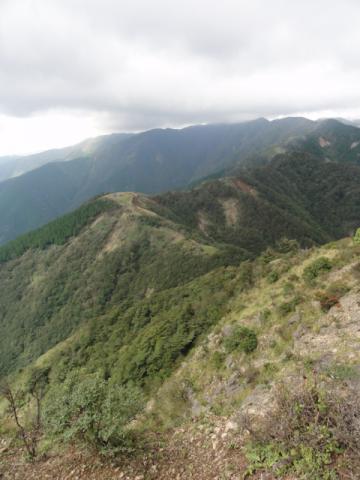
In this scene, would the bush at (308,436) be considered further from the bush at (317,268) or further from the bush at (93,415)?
the bush at (317,268)

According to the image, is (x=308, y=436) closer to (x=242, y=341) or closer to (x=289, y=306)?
(x=242, y=341)

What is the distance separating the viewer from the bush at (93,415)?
12195 millimetres

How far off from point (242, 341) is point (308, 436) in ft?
43.5

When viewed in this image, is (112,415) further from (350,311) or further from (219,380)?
(350,311)

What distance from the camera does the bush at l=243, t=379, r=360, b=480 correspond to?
8586 millimetres

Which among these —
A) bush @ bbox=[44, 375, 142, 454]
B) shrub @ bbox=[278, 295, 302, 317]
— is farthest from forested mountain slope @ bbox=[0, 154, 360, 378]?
bush @ bbox=[44, 375, 142, 454]

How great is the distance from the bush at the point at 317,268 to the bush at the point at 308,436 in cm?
1603

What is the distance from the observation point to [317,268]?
84.7 feet

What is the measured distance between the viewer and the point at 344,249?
2753 cm

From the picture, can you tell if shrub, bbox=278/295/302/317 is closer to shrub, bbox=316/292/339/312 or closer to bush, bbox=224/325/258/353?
shrub, bbox=316/292/339/312

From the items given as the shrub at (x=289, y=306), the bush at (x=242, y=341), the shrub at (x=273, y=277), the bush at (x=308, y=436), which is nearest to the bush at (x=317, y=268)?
the shrub at (x=289, y=306)

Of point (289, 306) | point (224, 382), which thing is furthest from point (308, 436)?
point (289, 306)

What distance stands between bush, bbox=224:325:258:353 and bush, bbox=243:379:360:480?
11.1 meters

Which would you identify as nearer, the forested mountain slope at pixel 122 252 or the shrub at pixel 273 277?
the shrub at pixel 273 277
